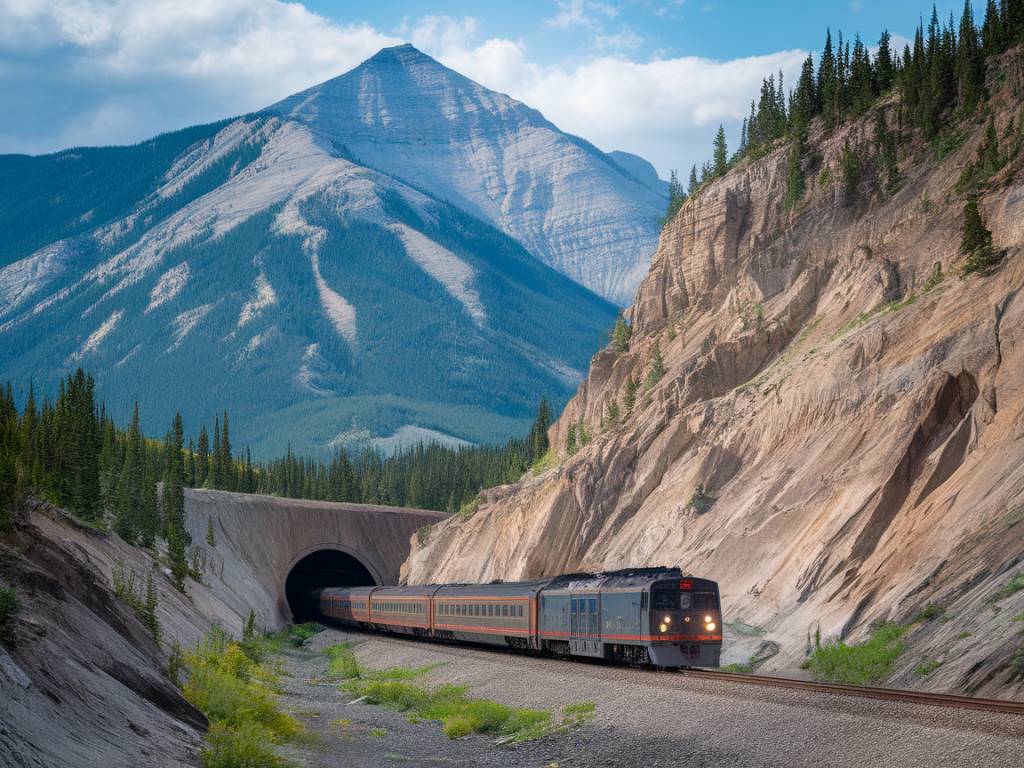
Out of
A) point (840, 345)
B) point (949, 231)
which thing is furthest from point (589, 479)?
point (949, 231)

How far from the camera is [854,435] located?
163 ft

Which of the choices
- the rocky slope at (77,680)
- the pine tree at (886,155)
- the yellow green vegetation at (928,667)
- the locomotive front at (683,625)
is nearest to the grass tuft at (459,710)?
the locomotive front at (683,625)

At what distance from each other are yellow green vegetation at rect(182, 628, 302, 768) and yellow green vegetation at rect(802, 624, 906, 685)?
14.9 m

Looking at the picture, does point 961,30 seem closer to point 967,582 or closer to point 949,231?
point 949,231

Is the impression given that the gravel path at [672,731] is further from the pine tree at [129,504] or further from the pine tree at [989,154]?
the pine tree at [989,154]

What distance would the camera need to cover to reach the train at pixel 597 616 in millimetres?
38688

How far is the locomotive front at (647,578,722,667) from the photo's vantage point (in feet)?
126

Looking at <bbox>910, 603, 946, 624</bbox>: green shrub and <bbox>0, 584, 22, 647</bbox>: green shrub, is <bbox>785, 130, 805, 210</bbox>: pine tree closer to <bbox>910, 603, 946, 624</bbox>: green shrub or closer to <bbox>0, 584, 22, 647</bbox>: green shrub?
<bbox>910, 603, 946, 624</bbox>: green shrub

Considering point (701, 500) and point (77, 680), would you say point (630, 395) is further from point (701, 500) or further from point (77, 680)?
point (77, 680)

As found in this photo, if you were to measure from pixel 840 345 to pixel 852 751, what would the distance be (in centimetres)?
3695

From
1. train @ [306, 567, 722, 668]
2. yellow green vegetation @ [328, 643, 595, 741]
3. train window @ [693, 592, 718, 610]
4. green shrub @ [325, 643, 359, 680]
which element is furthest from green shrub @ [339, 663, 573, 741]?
train window @ [693, 592, 718, 610]

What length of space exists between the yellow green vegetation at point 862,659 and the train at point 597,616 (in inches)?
146

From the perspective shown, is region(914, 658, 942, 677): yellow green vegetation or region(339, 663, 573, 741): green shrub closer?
region(914, 658, 942, 677): yellow green vegetation

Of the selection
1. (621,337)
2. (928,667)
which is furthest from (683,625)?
(621,337)
